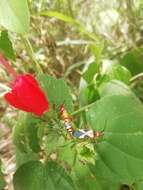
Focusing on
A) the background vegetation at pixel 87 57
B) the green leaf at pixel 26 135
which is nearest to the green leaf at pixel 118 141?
the background vegetation at pixel 87 57

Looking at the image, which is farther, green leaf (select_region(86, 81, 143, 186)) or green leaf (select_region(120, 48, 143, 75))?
green leaf (select_region(120, 48, 143, 75))

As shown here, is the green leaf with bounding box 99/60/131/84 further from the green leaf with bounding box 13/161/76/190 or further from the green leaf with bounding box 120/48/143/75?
the green leaf with bounding box 13/161/76/190

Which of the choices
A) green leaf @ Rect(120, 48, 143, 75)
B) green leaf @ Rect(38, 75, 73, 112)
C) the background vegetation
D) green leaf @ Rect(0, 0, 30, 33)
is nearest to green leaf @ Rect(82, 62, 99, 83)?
the background vegetation

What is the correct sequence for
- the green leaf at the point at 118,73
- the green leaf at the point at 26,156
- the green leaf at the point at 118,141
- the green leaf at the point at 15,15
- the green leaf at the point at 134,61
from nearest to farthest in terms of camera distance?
1. the green leaf at the point at 15,15
2. the green leaf at the point at 118,141
3. the green leaf at the point at 26,156
4. the green leaf at the point at 118,73
5. the green leaf at the point at 134,61

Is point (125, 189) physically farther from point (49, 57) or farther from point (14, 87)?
point (49, 57)

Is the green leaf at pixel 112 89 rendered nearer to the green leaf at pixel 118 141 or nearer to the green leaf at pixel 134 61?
the green leaf at pixel 118 141

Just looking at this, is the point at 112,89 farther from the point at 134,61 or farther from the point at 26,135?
the point at 134,61
